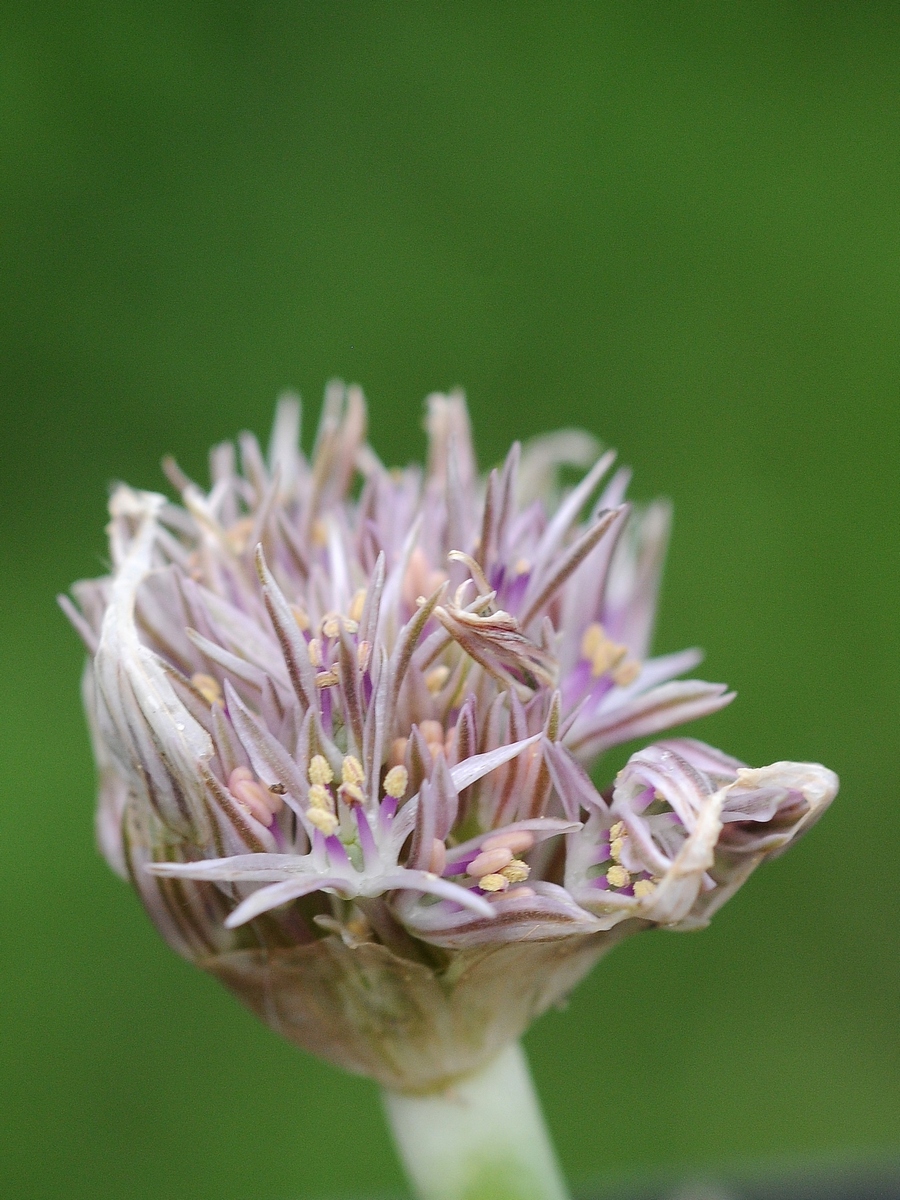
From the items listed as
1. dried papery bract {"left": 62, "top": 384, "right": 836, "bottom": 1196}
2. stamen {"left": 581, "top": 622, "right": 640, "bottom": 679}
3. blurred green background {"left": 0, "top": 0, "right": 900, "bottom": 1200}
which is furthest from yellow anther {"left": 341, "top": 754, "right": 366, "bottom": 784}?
blurred green background {"left": 0, "top": 0, "right": 900, "bottom": 1200}

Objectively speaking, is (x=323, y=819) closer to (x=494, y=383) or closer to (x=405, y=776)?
(x=405, y=776)

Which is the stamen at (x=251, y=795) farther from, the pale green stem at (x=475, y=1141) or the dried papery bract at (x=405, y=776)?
the pale green stem at (x=475, y=1141)

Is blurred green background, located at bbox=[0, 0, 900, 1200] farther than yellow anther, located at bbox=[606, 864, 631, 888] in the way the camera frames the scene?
Yes

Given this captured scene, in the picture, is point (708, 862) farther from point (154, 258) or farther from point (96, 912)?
point (154, 258)

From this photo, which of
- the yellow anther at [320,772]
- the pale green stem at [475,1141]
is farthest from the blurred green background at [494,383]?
the yellow anther at [320,772]

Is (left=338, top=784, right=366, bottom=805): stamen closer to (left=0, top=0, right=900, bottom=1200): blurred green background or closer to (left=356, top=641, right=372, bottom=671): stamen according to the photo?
(left=356, top=641, right=372, bottom=671): stamen

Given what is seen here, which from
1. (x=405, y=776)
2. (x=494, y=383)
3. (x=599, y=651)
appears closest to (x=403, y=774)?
(x=405, y=776)

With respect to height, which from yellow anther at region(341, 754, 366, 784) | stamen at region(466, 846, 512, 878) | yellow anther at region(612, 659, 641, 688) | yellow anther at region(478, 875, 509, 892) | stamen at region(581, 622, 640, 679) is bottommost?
yellow anther at region(478, 875, 509, 892)
